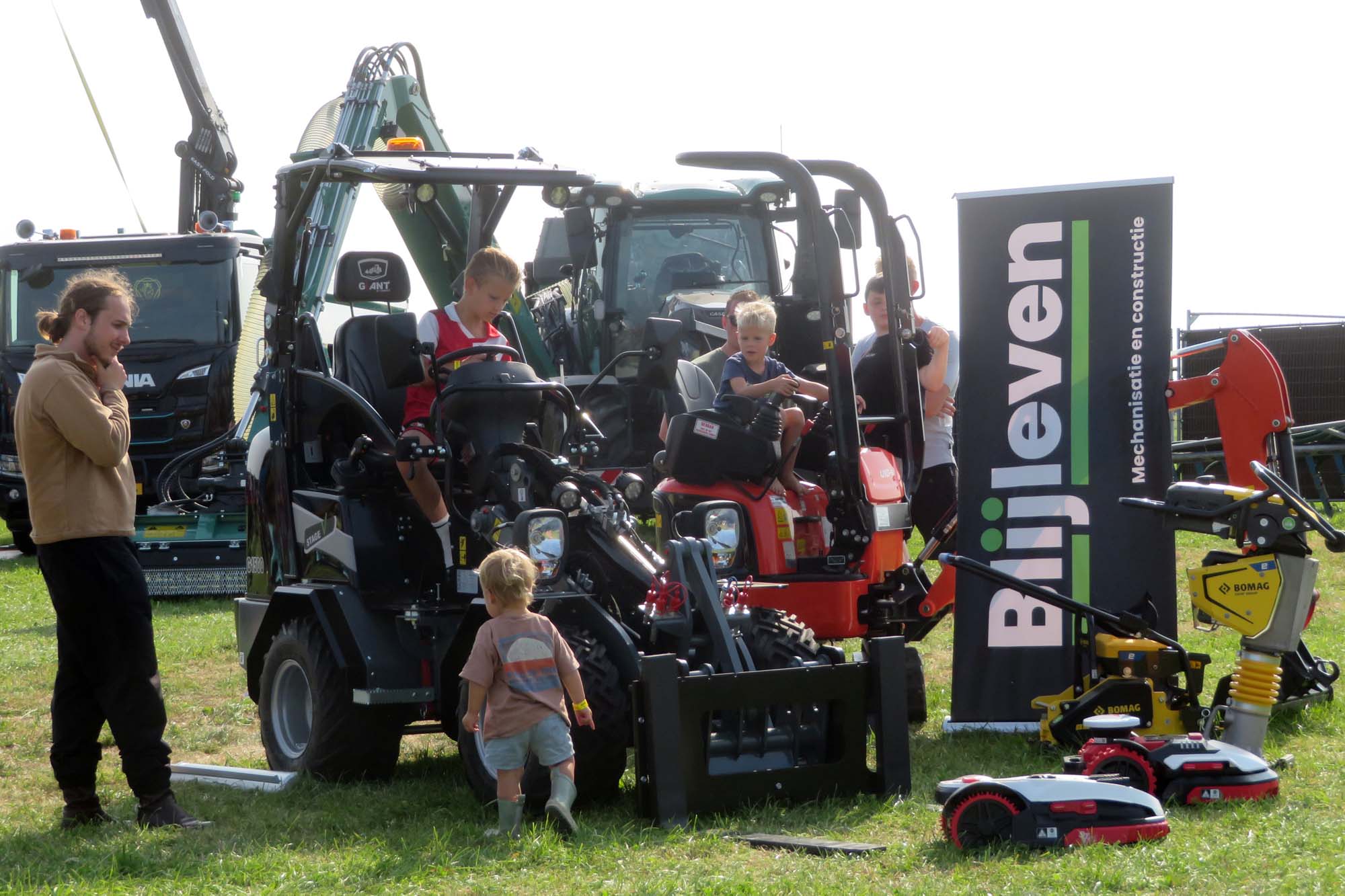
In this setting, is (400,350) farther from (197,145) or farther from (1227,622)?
(197,145)

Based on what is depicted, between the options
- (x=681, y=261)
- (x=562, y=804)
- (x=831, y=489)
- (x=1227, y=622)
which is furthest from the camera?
(x=681, y=261)

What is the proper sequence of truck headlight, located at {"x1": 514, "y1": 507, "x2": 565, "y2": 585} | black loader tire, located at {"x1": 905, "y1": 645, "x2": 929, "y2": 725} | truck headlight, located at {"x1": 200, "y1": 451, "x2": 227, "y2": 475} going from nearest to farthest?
1. truck headlight, located at {"x1": 514, "y1": 507, "x2": 565, "y2": 585}
2. black loader tire, located at {"x1": 905, "y1": 645, "x2": 929, "y2": 725}
3. truck headlight, located at {"x1": 200, "y1": 451, "x2": 227, "y2": 475}

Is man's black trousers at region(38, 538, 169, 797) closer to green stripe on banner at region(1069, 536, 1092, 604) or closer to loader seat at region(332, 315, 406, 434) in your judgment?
loader seat at region(332, 315, 406, 434)

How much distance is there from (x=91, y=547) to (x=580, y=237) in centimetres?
644

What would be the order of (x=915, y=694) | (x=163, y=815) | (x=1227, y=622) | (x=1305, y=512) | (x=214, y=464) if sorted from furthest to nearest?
1. (x=214, y=464)
2. (x=915, y=694)
3. (x=1227, y=622)
4. (x=1305, y=512)
5. (x=163, y=815)

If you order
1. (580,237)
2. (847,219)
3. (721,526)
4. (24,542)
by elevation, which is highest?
(580,237)

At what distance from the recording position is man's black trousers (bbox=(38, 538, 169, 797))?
16.3ft

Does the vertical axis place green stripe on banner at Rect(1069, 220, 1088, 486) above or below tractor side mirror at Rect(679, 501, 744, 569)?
above

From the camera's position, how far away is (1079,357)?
6574mm

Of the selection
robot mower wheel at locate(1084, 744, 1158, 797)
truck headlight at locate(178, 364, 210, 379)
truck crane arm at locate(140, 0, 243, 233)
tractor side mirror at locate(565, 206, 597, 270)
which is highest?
truck crane arm at locate(140, 0, 243, 233)

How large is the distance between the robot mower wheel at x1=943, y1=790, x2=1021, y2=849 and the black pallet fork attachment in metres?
0.63

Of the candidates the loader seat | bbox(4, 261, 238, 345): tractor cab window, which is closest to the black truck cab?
bbox(4, 261, 238, 345): tractor cab window

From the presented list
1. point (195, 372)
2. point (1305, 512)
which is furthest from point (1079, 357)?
point (195, 372)

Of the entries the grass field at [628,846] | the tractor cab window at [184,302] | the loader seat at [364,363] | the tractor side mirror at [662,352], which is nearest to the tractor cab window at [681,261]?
the tractor cab window at [184,302]
